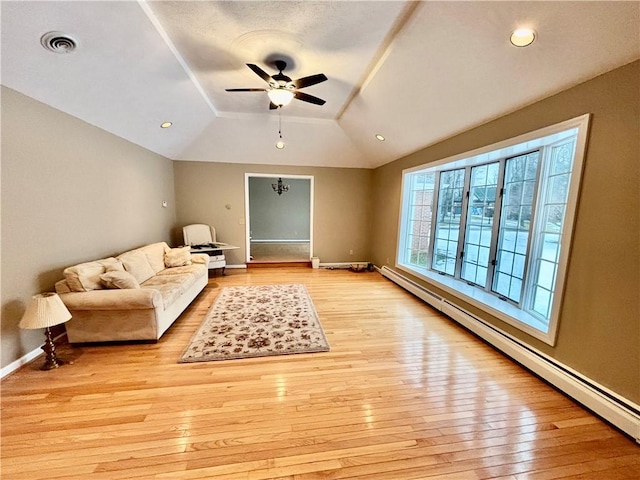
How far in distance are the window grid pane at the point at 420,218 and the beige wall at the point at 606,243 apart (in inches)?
95.9

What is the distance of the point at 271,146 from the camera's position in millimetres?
5594

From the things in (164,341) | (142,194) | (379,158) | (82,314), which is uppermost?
(379,158)

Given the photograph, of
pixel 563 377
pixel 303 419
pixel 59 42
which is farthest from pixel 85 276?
pixel 563 377

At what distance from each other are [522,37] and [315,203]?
479 cm

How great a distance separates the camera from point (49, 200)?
2.64 m

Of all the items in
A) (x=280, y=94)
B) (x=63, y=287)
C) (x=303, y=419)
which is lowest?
(x=303, y=419)

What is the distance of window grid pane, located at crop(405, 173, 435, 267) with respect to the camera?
475cm

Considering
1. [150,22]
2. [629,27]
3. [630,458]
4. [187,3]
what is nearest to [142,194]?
[150,22]

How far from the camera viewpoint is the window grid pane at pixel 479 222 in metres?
3.52

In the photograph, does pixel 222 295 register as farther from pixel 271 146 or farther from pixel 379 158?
pixel 379 158

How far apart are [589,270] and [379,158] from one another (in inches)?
167

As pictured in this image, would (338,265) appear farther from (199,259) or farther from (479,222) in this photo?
(479,222)

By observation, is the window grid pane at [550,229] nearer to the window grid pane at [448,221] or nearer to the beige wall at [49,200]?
the window grid pane at [448,221]

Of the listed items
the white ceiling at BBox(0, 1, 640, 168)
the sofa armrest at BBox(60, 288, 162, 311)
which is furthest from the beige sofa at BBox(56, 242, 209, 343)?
the white ceiling at BBox(0, 1, 640, 168)
